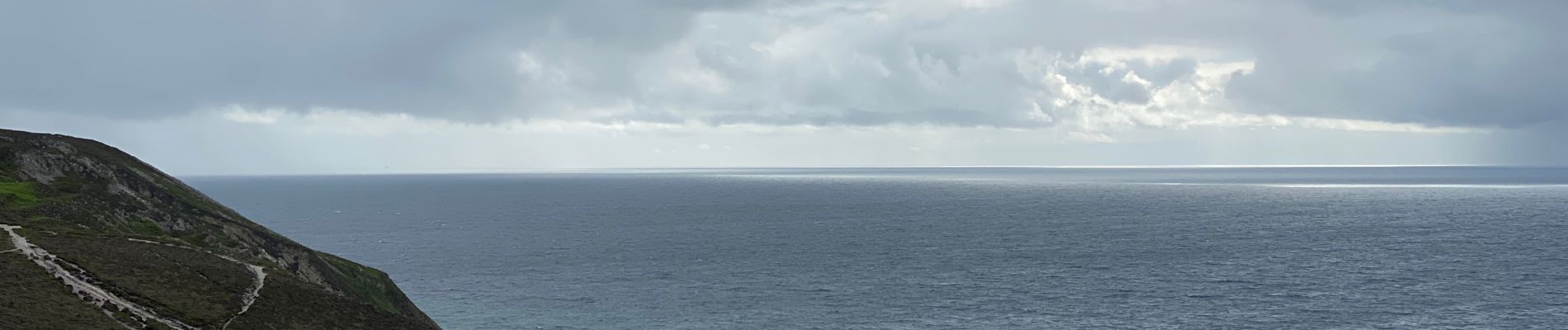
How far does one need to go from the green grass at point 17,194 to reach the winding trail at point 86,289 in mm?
11456

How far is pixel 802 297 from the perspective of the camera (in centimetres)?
9750

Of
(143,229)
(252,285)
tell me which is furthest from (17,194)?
(252,285)

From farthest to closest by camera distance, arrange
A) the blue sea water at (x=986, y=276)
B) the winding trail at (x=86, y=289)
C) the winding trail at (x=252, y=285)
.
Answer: the blue sea water at (x=986, y=276) → the winding trail at (x=252, y=285) → the winding trail at (x=86, y=289)

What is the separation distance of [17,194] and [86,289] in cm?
2201

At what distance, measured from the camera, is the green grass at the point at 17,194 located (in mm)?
63844

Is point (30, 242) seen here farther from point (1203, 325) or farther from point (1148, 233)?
point (1148, 233)

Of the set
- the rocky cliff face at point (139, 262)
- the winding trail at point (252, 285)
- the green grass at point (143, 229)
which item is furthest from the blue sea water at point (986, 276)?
the winding trail at point (252, 285)

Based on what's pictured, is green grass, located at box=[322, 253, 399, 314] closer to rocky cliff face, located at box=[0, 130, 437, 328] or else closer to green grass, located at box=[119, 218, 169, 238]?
rocky cliff face, located at box=[0, 130, 437, 328]

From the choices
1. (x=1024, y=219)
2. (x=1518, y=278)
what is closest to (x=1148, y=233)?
(x=1024, y=219)

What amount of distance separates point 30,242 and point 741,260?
80.1 meters

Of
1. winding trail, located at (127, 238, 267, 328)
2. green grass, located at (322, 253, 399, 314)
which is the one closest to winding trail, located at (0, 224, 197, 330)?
winding trail, located at (127, 238, 267, 328)

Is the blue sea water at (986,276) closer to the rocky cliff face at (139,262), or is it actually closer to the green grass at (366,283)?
the green grass at (366,283)

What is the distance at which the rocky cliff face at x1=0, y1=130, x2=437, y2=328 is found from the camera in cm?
4916

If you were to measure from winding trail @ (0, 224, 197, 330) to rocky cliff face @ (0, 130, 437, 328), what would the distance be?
7 centimetres
